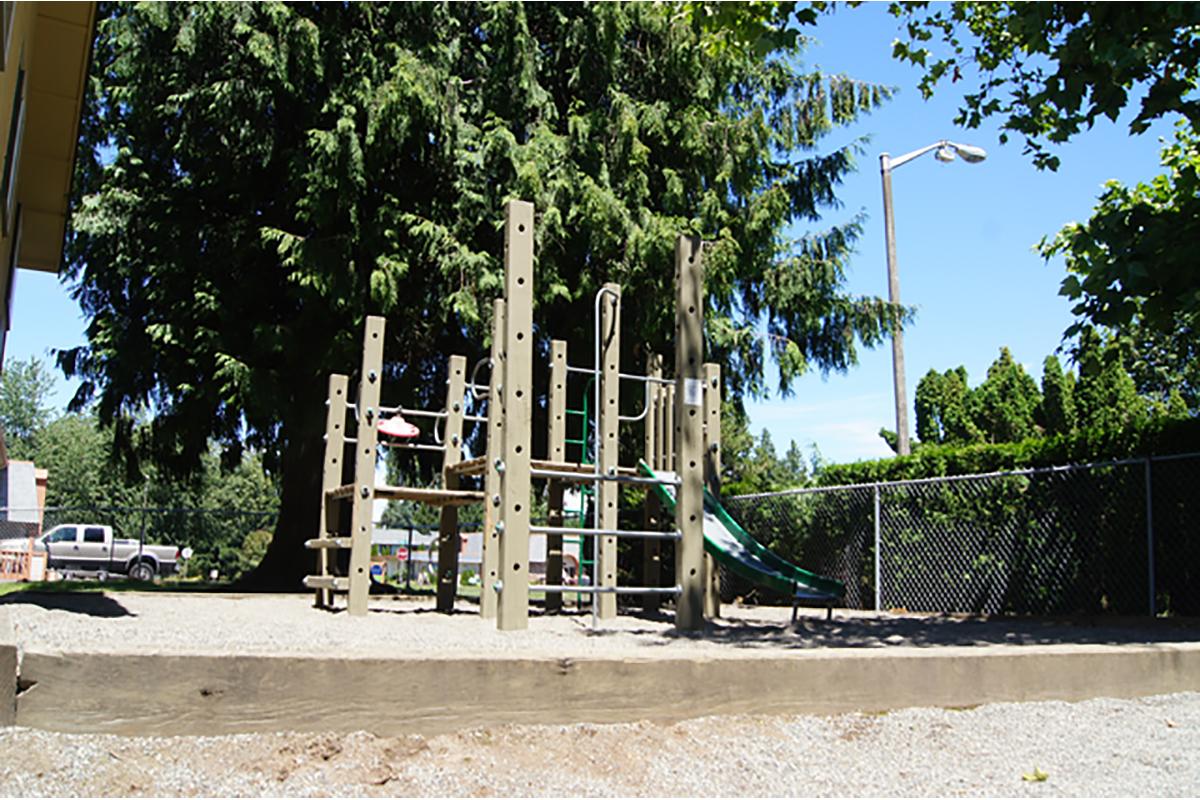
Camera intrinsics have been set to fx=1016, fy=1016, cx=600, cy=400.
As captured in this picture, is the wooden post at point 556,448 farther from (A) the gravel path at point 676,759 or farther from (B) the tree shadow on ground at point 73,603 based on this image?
(A) the gravel path at point 676,759

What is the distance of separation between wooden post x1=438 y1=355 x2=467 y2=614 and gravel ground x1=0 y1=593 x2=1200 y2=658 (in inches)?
11.0

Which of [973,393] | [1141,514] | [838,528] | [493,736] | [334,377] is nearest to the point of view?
[493,736]

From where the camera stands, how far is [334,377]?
424 inches

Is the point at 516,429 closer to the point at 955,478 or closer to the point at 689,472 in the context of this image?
the point at 689,472

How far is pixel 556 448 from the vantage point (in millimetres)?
10578

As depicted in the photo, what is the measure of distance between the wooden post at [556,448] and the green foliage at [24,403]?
79.7 m

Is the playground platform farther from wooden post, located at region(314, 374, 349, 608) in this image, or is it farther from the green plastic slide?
wooden post, located at region(314, 374, 349, 608)

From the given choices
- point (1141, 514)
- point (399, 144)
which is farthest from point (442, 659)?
point (399, 144)

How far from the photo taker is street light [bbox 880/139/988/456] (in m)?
16.4

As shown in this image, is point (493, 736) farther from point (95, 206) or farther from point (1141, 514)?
point (95, 206)

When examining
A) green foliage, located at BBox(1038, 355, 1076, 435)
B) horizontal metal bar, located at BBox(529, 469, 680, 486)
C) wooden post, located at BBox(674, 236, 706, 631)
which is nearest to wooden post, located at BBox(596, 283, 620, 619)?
horizontal metal bar, located at BBox(529, 469, 680, 486)

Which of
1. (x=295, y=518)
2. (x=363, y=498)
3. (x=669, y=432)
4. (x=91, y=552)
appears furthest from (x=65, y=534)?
(x=669, y=432)

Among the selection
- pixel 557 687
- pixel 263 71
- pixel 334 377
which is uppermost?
pixel 263 71

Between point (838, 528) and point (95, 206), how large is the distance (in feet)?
39.2
